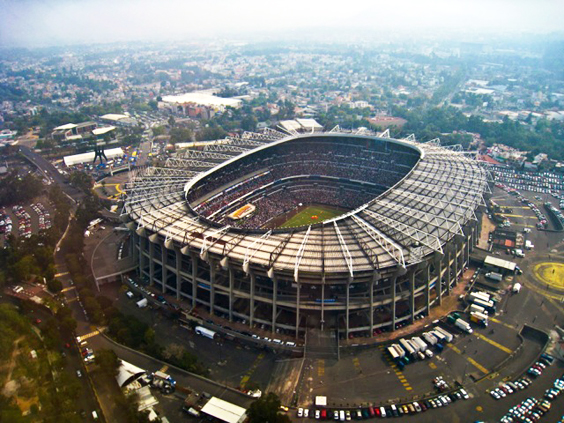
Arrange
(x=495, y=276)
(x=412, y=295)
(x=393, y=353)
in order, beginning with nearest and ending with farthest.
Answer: (x=393, y=353)
(x=412, y=295)
(x=495, y=276)

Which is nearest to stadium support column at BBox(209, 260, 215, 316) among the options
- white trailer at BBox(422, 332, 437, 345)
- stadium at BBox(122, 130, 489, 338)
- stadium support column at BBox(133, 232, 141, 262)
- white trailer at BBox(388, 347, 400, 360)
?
stadium at BBox(122, 130, 489, 338)

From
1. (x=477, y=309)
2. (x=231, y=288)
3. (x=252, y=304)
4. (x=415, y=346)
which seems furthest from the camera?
(x=477, y=309)

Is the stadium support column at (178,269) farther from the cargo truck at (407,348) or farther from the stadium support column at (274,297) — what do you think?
the cargo truck at (407,348)

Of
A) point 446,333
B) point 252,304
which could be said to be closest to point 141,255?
point 252,304

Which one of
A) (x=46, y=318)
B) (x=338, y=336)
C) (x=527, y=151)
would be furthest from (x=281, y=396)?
(x=527, y=151)

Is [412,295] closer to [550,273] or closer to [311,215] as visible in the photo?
[550,273]

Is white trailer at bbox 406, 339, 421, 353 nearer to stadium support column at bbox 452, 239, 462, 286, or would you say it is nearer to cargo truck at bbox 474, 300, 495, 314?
cargo truck at bbox 474, 300, 495, 314

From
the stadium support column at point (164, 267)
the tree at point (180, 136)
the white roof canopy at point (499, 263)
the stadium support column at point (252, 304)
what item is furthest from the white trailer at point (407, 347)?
the tree at point (180, 136)
